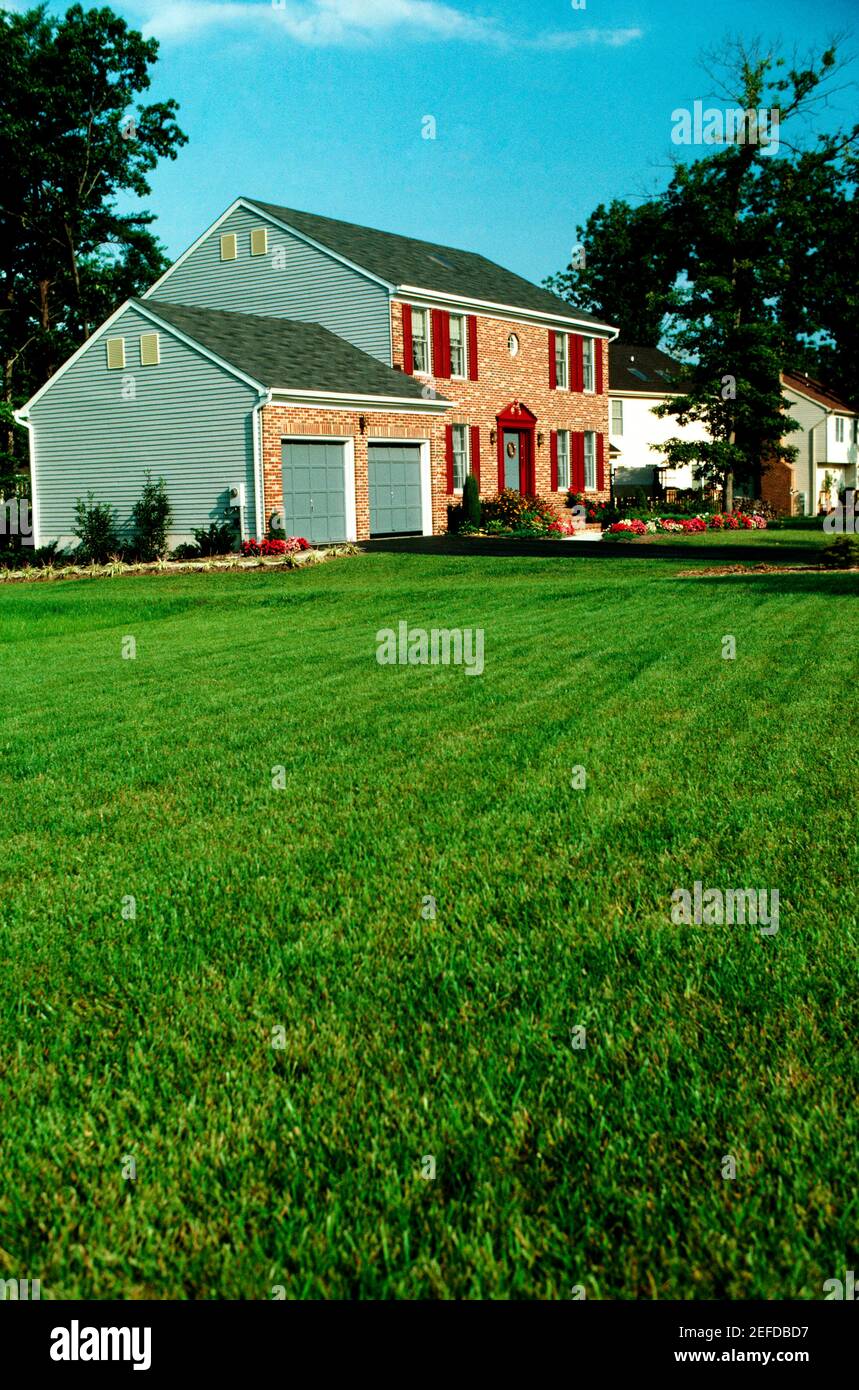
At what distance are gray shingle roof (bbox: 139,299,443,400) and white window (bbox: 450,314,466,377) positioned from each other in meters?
2.87

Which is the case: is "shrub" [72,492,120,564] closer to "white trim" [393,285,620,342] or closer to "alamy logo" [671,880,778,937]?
"white trim" [393,285,620,342]

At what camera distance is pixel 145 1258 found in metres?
2.37

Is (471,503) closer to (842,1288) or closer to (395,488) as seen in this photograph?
(395,488)

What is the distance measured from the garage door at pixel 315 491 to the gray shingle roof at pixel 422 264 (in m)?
6.75

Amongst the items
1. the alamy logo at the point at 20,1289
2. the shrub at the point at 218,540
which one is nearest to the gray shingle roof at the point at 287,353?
the shrub at the point at 218,540

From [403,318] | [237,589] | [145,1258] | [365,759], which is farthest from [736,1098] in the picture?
[403,318]

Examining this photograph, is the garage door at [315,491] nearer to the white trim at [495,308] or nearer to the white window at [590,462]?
the white trim at [495,308]

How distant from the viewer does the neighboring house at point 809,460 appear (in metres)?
62.2

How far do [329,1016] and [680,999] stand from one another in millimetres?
1050

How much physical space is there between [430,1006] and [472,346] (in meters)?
33.8

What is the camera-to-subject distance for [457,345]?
→ 115 ft

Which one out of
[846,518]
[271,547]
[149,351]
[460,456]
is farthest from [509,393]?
[271,547]

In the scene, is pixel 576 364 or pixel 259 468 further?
pixel 576 364

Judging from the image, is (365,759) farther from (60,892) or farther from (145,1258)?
(145,1258)
